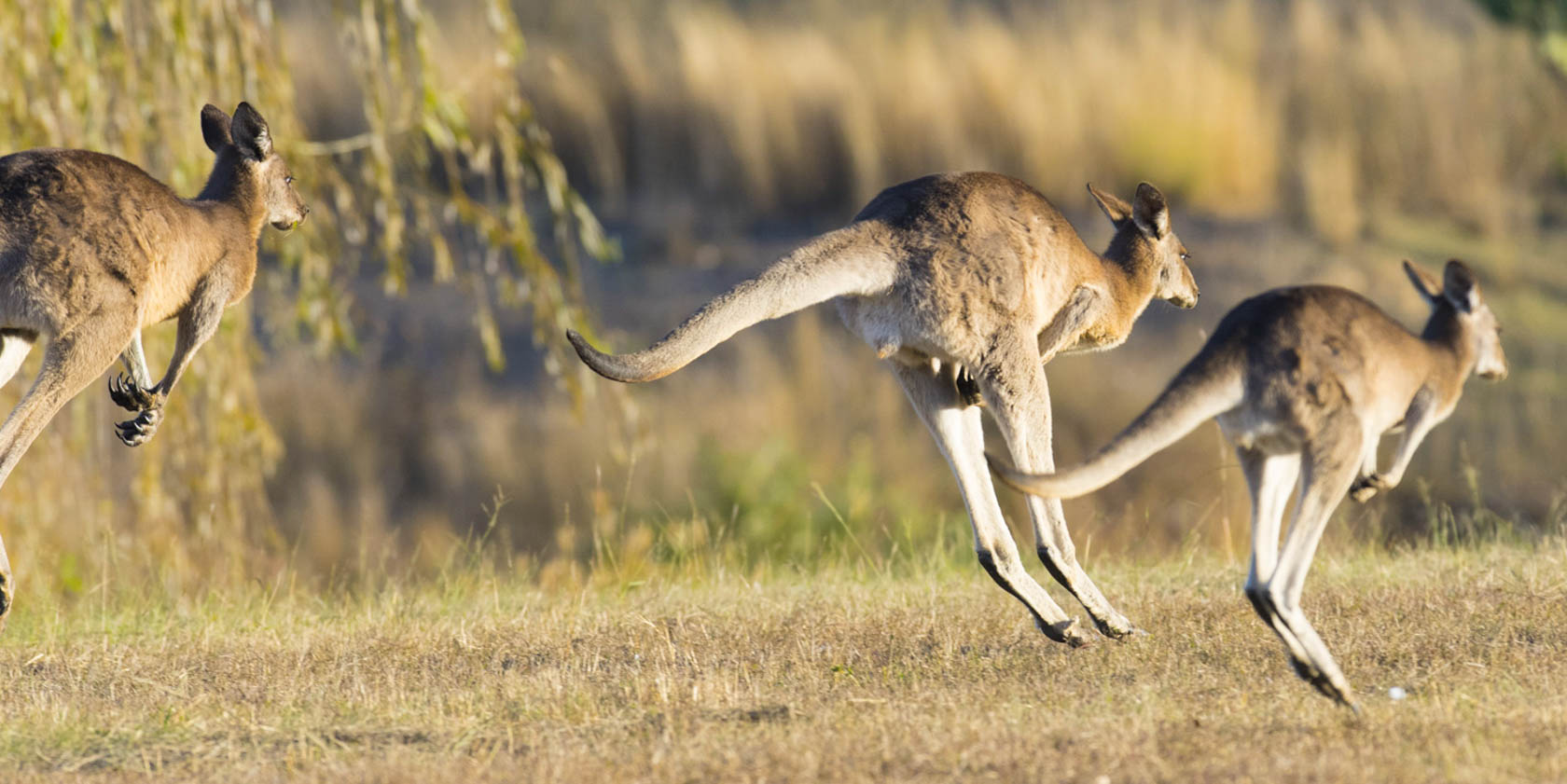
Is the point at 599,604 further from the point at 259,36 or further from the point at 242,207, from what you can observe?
the point at 259,36

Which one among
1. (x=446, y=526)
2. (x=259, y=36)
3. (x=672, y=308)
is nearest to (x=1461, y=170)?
(x=672, y=308)

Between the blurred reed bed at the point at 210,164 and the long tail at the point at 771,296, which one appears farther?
the blurred reed bed at the point at 210,164

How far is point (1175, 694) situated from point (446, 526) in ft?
25.6

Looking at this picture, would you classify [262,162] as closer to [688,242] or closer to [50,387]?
[50,387]

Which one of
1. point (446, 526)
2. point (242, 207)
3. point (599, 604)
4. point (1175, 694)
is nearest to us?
point (1175, 694)

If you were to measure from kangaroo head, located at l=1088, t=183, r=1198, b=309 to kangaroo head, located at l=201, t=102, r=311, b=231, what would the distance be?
243 cm

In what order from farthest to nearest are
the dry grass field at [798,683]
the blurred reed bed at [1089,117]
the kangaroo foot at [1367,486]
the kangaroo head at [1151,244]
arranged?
the blurred reed bed at [1089,117]
the kangaroo head at [1151,244]
the kangaroo foot at [1367,486]
the dry grass field at [798,683]

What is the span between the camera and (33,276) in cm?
503

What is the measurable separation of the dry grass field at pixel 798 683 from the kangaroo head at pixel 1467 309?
0.82 m

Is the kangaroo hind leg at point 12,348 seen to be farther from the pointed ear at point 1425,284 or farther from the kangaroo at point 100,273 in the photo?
the pointed ear at point 1425,284

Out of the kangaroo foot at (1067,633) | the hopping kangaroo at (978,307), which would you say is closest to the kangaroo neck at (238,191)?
the hopping kangaroo at (978,307)

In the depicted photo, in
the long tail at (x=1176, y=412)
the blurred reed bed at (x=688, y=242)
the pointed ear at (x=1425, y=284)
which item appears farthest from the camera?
the blurred reed bed at (x=688, y=242)

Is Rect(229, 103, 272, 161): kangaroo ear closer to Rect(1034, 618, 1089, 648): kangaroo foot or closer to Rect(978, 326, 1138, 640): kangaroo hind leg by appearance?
Rect(978, 326, 1138, 640): kangaroo hind leg

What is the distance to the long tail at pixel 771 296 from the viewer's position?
4.70 metres
